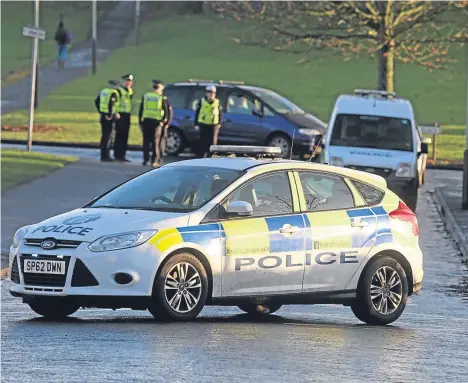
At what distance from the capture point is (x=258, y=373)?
8.51 meters

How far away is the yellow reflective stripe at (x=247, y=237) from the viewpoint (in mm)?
11344

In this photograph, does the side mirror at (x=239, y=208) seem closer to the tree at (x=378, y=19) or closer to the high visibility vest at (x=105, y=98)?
the high visibility vest at (x=105, y=98)

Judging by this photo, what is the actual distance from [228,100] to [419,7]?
22.5 ft

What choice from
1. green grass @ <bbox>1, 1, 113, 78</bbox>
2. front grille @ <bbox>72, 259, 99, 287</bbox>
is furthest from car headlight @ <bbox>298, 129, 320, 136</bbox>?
green grass @ <bbox>1, 1, 113, 78</bbox>

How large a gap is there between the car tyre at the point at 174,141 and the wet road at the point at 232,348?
61.9 ft

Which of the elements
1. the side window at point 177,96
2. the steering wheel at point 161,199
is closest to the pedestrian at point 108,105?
the side window at point 177,96

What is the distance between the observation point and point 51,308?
11.5 meters

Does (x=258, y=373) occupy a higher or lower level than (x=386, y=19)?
lower

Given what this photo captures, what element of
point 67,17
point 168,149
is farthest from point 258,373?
point 67,17

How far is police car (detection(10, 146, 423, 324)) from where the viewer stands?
429 inches

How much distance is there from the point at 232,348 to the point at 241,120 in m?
22.6

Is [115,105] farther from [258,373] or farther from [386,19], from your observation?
[258,373]

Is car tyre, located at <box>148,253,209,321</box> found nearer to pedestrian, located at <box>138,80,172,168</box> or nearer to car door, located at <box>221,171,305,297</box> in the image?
car door, located at <box>221,171,305,297</box>

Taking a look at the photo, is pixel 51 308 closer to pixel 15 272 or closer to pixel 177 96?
pixel 15 272
